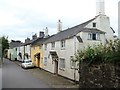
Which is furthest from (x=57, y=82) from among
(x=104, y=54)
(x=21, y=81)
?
(x=104, y=54)

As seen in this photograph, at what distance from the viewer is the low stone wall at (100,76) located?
1257 cm

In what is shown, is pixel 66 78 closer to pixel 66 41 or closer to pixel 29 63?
pixel 66 41

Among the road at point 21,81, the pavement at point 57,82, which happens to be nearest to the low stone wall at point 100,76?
the pavement at point 57,82

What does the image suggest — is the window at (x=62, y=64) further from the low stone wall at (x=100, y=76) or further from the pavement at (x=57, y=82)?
the low stone wall at (x=100, y=76)

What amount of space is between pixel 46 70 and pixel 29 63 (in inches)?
258

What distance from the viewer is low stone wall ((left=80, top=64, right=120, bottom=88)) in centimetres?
1257

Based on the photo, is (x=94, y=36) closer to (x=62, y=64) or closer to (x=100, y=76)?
(x=62, y=64)

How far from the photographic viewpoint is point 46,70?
134 ft

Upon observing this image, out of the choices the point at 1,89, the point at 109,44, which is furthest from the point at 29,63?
the point at 109,44

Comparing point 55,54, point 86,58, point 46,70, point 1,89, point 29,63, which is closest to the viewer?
point 86,58

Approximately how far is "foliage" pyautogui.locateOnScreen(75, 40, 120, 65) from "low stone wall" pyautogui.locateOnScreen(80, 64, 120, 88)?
378 mm

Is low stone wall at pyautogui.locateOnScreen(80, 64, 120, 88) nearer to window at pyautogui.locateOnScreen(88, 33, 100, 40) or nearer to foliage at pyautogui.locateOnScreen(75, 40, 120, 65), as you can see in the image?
foliage at pyautogui.locateOnScreen(75, 40, 120, 65)

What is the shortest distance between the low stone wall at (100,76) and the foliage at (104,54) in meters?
0.38

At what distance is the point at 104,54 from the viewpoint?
14953 millimetres
